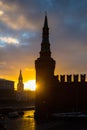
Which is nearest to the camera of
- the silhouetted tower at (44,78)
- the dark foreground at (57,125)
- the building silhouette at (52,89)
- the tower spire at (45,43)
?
the dark foreground at (57,125)

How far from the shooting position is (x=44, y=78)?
76.4m

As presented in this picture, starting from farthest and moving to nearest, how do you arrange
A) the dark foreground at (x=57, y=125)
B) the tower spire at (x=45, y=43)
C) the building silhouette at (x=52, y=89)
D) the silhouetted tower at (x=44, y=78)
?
1. the tower spire at (x=45, y=43)
2. the silhouetted tower at (x=44, y=78)
3. the building silhouette at (x=52, y=89)
4. the dark foreground at (x=57, y=125)

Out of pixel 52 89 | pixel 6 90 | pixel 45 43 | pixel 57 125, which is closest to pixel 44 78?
pixel 52 89

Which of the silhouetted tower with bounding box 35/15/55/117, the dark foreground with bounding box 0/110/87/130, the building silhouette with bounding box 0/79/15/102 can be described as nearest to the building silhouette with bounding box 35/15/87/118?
the silhouetted tower with bounding box 35/15/55/117

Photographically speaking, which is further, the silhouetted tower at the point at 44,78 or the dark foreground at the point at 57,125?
the silhouetted tower at the point at 44,78

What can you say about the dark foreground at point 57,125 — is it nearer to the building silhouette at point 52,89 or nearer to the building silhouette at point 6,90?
the building silhouette at point 52,89

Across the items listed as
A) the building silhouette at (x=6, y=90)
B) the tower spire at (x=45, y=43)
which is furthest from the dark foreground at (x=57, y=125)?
the building silhouette at (x=6, y=90)

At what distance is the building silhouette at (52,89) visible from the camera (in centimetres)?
7131

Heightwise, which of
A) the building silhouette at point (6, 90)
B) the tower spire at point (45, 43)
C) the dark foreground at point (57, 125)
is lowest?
the dark foreground at point (57, 125)

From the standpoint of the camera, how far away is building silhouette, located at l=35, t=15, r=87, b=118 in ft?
234

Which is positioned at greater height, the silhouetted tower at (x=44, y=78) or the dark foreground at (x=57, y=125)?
the silhouetted tower at (x=44, y=78)

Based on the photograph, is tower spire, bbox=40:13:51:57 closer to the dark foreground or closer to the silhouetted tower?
the silhouetted tower

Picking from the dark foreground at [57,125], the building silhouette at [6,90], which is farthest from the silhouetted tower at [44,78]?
the building silhouette at [6,90]

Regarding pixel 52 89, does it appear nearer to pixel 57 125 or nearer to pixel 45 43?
pixel 45 43
